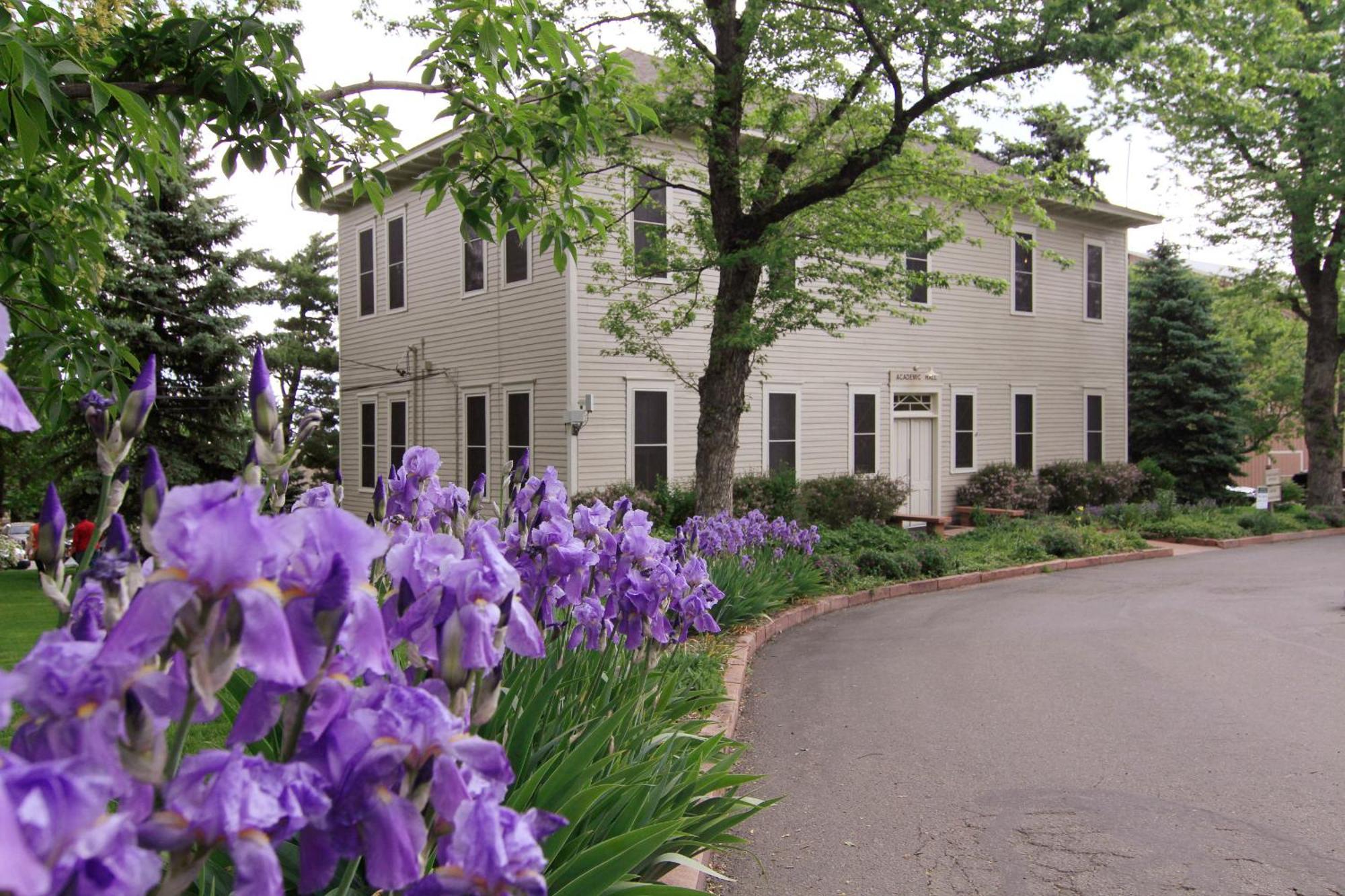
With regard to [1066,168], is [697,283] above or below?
below

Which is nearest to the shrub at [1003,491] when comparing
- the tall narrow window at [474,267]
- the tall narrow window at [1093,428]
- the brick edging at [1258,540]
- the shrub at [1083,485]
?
the shrub at [1083,485]

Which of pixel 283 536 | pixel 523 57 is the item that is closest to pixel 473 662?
pixel 283 536

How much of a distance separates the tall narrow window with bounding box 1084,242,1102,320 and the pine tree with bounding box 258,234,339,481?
2111 cm

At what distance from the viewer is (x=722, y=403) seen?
12812 mm

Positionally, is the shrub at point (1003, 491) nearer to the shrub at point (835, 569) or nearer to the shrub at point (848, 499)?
the shrub at point (848, 499)

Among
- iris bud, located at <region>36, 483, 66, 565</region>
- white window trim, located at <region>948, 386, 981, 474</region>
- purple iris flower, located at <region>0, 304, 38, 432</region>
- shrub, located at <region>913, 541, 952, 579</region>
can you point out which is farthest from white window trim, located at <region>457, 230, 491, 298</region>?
purple iris flower, located at <region>0, 304, 38, 432</region>

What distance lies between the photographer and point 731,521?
9.84 meters

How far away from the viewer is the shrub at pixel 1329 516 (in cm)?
2194

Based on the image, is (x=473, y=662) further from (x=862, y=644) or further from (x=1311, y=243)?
(x=1311, y=243)

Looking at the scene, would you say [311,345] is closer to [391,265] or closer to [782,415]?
[391,265]

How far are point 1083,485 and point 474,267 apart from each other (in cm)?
1467

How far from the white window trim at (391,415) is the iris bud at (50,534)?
18562mm

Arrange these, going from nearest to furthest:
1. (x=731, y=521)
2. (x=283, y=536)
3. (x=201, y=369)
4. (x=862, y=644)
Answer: (x=283, y=536) → (x=862, y=644) → (x=731, y=521) → (x=201, y=369)

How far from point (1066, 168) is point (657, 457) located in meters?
8.01
